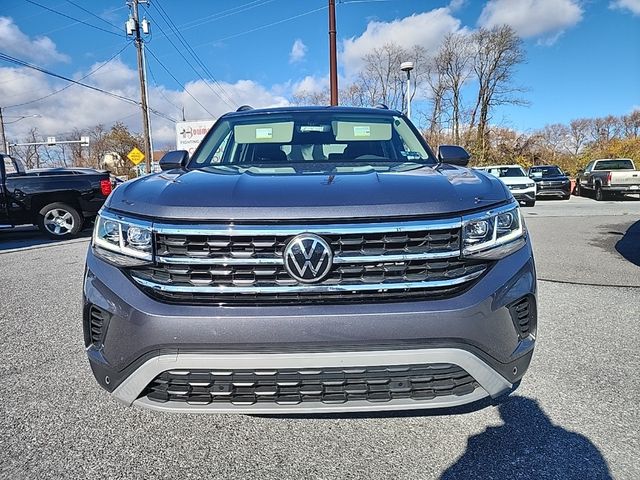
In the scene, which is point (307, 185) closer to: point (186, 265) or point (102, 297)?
point (186, 265)

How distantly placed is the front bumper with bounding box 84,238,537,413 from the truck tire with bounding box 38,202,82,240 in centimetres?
896

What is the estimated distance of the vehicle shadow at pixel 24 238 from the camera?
29.8 feet

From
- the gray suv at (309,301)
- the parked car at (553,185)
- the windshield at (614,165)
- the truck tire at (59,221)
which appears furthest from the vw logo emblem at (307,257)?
the windshield at (614,165)

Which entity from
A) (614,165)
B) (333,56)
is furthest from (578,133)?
(333,56)

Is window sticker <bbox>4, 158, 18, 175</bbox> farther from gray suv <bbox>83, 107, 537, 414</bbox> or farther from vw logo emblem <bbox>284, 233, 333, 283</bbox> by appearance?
vw logo emblem <bbox>284, 233, 333, 283</bbox>

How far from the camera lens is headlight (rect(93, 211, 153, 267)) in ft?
6.01

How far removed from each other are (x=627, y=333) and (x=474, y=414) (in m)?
1.93

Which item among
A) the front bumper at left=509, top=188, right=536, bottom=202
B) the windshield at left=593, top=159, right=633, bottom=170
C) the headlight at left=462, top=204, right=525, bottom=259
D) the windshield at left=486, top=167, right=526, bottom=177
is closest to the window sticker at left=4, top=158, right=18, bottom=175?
the headlight at left=462, top=204, right=525, bottom=259

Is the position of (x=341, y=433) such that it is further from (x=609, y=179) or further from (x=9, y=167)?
(x=609, y=179)

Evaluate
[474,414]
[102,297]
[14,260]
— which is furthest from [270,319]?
[14,260]

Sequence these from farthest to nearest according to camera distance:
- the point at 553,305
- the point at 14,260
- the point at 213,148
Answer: the point at 14,260 < the point at 553,305 < the point at 213,148

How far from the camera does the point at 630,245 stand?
7691 millimetres

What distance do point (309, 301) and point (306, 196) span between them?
1.36 ft

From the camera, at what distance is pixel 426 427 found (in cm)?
229
